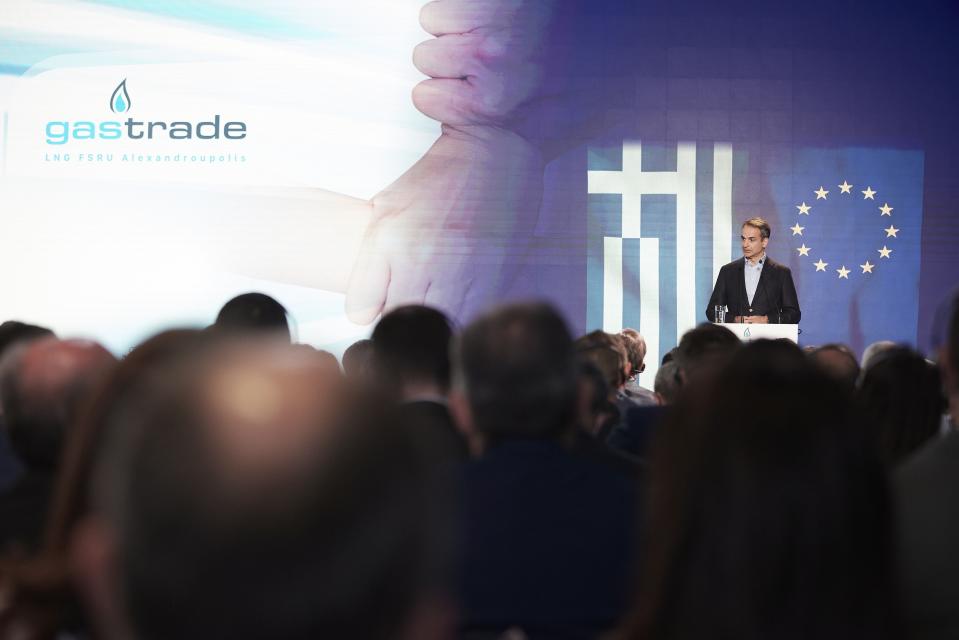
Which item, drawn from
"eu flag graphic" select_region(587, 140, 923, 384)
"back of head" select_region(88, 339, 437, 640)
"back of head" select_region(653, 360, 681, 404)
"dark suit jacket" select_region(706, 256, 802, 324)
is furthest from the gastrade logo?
"back of head" select_region(88, 339, 437, 640)

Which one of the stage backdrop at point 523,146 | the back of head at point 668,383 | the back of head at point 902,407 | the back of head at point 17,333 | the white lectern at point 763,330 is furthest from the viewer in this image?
the stage backdrop at point 523,146

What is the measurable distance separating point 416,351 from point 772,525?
1.31 metres

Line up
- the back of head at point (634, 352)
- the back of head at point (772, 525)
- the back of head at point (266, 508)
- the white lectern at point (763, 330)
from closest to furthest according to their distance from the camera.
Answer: the back of head at point (266, 508) < the back of head at point (772, 525) < the back of head at point (634, 352) < the white lectern at point (763, 330)

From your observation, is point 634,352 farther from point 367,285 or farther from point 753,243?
point 367,285

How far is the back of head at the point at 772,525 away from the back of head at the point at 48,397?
876 mm

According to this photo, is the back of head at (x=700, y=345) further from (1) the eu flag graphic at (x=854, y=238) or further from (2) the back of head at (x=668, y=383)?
(1) the eu flag graphic at (x=854, y=238)

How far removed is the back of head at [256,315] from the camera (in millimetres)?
2703

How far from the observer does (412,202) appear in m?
6.92

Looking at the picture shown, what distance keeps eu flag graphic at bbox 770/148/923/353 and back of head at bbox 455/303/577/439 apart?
222 inches

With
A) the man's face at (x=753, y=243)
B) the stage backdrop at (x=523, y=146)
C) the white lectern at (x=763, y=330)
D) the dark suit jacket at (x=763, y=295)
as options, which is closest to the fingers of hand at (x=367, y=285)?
the stage backdrop at (x=523, y=146)

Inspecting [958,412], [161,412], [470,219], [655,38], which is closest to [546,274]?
[470,219]

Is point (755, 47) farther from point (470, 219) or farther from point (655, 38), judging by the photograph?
point (470, 219)

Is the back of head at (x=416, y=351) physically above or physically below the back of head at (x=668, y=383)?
above

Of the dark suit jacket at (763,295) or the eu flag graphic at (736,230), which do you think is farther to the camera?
the eu flag graphic at (736,230)
